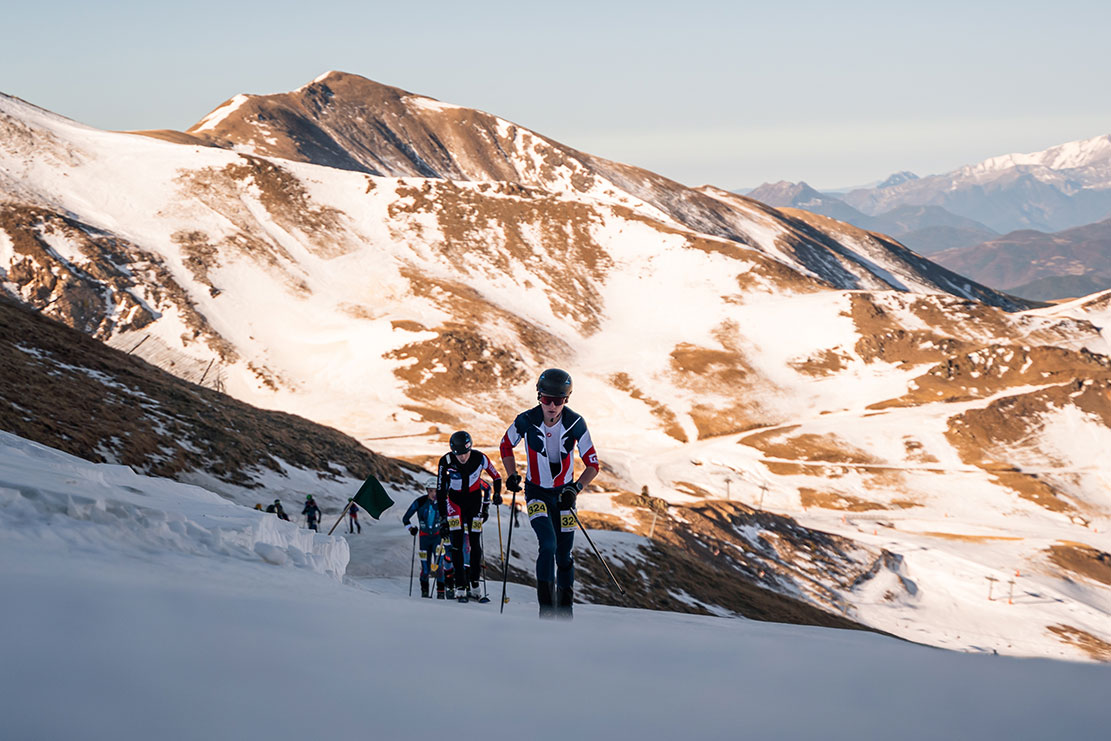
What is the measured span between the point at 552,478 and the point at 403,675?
6.39m

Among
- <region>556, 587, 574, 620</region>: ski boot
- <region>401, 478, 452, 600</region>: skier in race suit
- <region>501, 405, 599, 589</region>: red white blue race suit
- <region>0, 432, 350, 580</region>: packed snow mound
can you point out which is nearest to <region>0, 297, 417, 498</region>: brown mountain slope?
<region>0, 432, 350, 580</region>: packed snow mound

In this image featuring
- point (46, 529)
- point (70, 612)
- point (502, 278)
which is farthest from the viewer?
point (502, 278)

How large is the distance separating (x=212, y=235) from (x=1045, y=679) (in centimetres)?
11979

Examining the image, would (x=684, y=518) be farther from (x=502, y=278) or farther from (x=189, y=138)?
(x=189, y=138)

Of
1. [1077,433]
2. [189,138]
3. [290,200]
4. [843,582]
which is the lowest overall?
[843,582]

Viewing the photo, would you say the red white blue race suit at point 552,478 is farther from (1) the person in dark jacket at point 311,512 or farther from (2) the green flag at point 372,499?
(1) the person in dark jacket at point 311,512

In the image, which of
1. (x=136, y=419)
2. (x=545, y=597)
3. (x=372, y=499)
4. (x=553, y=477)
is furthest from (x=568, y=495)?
(x=136, y=419)

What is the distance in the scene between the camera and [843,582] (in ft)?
162

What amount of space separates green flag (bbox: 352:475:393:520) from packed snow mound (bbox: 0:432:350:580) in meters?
8.93

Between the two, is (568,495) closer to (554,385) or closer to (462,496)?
(554,385)

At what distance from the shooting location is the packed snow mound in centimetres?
753

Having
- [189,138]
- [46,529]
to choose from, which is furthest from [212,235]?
[46,529]

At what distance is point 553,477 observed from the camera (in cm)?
1104

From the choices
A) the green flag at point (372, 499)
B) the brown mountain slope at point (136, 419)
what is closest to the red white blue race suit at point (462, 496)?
the green flag at point (372, 499)
